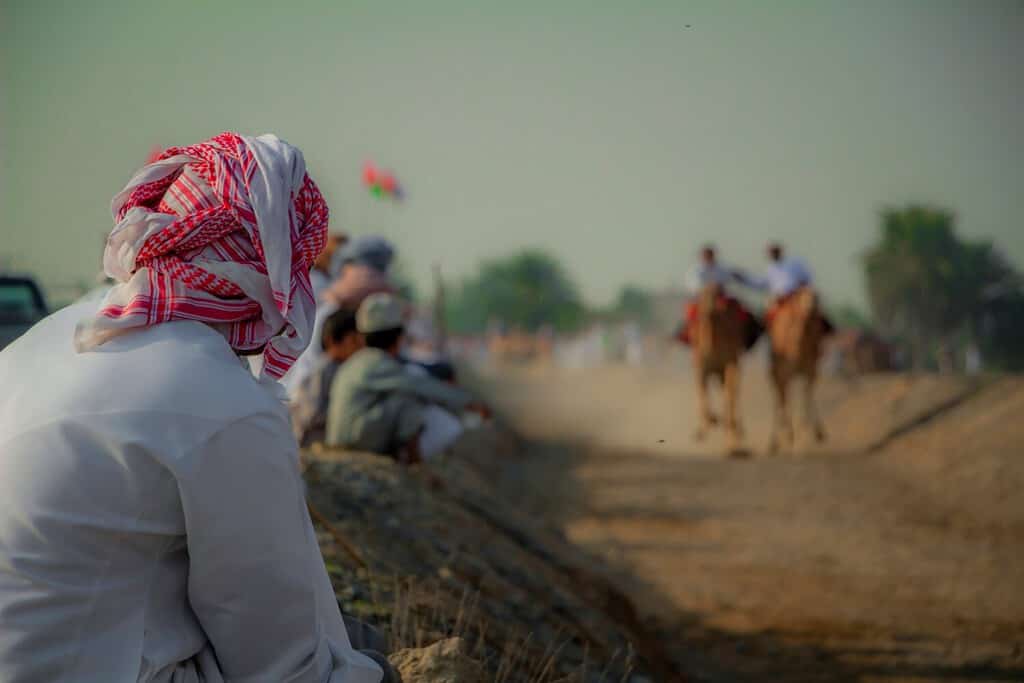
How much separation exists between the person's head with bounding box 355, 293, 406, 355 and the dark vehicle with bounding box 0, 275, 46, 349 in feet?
6.99

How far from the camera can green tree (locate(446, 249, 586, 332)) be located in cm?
7444

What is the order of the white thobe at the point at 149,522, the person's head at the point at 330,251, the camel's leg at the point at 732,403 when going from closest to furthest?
the white thobe at the point at 149,522 < the person's head at the point at 330,251 < the camel's leg at the point at 732,403

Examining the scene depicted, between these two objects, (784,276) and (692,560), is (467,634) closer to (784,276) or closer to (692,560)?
(692,560)

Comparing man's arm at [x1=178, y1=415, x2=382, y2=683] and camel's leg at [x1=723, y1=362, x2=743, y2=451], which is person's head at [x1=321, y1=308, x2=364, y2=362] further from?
camel's leg at [x1=723, y1=362, x2=743, y2=451]

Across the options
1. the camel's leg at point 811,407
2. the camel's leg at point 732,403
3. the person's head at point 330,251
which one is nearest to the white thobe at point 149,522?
the person's head at point 330,251

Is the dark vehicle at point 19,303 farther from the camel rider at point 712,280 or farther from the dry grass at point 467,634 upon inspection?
the camel rider at point 712,280

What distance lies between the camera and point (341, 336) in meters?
7.72

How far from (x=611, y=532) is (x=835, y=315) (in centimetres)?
7387

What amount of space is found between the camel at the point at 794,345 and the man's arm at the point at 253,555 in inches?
647

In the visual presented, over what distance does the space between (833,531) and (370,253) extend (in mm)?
4879

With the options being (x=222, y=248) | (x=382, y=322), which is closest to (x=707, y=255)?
(x=382, y=322)

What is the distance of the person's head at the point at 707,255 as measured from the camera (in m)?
18.0

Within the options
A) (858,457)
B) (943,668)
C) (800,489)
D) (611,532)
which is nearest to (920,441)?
(858,457)

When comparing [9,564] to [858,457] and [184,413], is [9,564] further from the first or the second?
[858,457]
